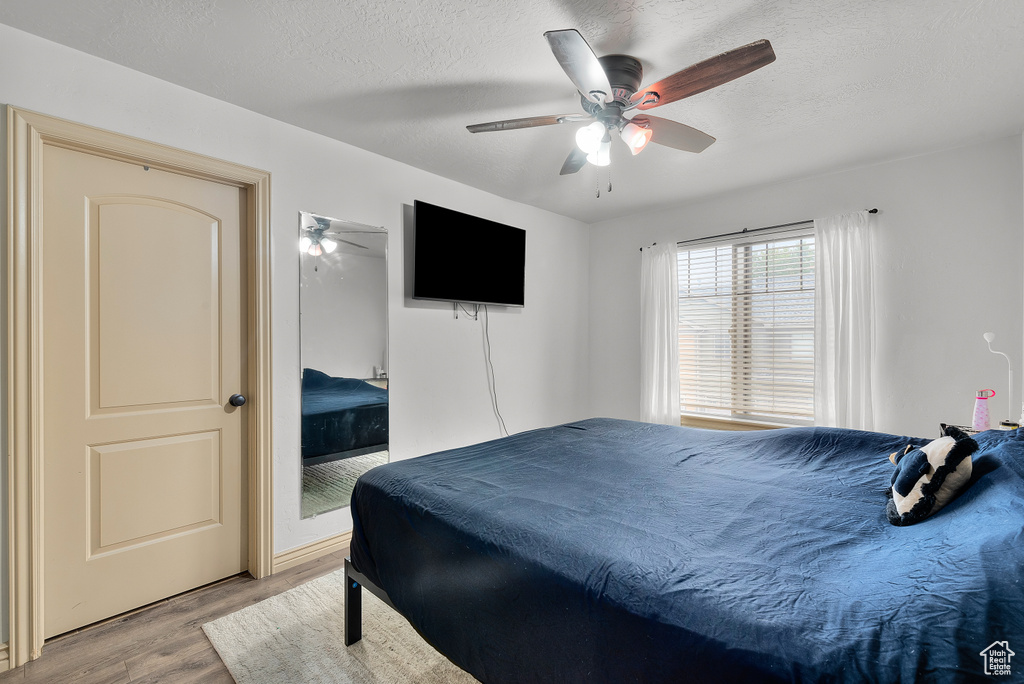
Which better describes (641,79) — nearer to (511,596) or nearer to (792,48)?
(792,48)

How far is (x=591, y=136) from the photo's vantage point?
2.05 meters

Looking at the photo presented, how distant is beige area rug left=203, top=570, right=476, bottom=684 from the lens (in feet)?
5.72

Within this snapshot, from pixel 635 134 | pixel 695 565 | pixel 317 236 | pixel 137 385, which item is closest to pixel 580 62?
pixel 635 134

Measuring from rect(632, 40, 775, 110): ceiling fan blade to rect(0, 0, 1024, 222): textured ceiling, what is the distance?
22 centimetres

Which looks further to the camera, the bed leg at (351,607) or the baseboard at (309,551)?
the baseboard at (309,551)

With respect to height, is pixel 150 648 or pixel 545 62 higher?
pixel 545 62

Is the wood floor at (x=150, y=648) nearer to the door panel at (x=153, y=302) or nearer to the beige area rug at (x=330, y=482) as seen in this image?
the beige area rug at (x=330, y=482)

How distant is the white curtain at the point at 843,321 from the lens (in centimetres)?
320

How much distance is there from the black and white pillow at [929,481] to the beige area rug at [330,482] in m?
2.45

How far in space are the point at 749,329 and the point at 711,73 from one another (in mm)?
2637

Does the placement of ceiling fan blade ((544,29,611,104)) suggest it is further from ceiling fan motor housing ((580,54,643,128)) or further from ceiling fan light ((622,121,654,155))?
ceiling fan light ((622,121,654,155))

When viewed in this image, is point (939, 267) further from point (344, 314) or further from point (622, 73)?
point (344, 314)

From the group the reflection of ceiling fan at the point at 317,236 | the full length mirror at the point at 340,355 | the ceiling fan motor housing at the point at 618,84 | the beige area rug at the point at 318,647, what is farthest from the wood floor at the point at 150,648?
the ceiling fan motor housing at the point at 618,84

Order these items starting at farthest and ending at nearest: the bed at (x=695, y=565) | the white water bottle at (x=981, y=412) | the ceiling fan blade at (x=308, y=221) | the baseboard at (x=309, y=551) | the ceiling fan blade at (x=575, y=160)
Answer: the ceiling fan blade at (x=308, y=221), the baseboard at (x=309, y=551), the white water bottle at (x=981, y=412), the ceiling fan blade at (x=575, y=160), the bed at (x=695, y=565)
